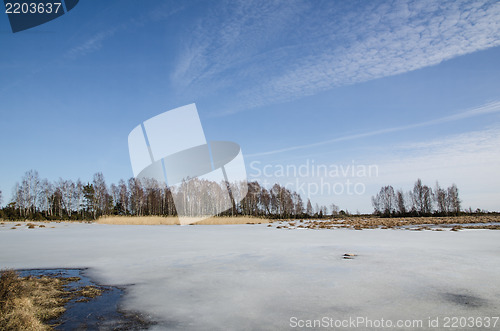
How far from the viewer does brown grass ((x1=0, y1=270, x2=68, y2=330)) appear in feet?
8.15

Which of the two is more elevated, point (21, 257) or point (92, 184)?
point (92, 184)

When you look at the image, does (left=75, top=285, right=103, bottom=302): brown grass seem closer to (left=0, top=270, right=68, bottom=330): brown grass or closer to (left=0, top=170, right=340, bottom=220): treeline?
(left=0, top=270, right=68, bottom=330): brown grass

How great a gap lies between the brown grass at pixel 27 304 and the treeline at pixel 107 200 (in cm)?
4582

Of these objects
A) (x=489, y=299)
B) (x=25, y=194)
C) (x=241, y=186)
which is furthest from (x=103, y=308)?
(x=241, y=186)

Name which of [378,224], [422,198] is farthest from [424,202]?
[378,224]

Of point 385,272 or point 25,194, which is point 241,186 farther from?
point 385,272

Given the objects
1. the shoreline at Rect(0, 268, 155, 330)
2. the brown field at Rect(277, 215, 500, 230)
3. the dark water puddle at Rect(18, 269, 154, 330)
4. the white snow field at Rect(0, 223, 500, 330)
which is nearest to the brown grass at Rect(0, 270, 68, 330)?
the shoreline at Rect(0, 268, 155, 330)

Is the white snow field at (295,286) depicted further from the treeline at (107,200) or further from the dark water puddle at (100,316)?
the treeline at (107,200)

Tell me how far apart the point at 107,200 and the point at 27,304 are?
194ft

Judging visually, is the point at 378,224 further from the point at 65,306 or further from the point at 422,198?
the point at 422,198

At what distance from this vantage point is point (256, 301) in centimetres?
320

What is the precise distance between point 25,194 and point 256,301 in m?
58.9

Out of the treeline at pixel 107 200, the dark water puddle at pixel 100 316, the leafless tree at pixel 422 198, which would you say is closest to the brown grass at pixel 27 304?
the dark water puddle at pixel 100 316

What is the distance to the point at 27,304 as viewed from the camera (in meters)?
2.92
